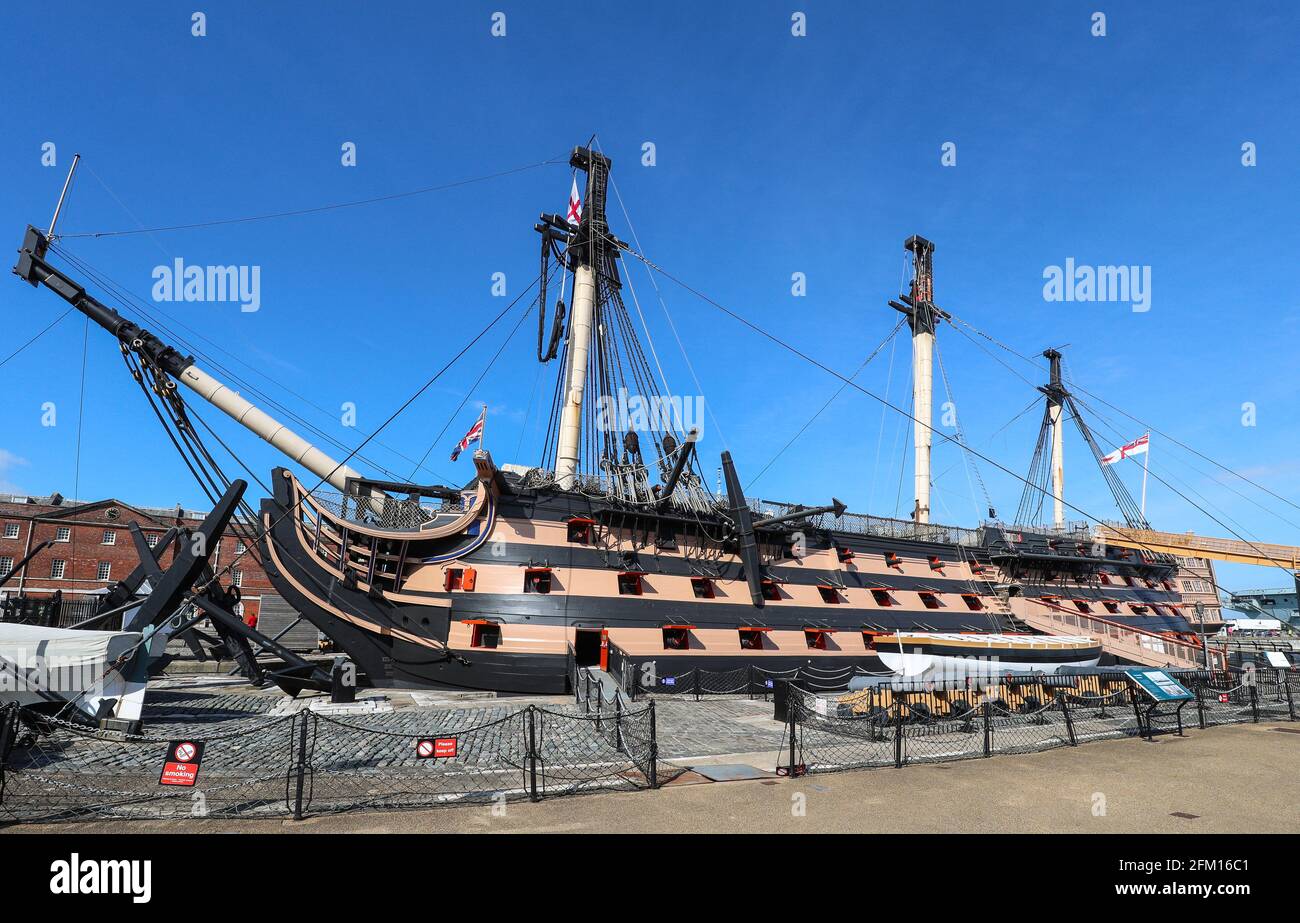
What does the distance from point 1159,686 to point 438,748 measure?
50.0 ft

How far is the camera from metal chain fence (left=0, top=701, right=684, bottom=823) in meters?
8.22

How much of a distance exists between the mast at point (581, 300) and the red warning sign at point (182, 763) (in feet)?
50.9

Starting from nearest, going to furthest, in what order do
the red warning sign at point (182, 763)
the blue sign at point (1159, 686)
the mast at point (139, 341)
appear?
the red warning sign at point (182, 763) < the blue sign at point (1159, 686) < the mast at point (139, 341)

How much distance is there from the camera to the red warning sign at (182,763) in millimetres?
8086

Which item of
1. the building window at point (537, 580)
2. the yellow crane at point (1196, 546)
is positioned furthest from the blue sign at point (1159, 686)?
the yellow crane at point (1196, 546)

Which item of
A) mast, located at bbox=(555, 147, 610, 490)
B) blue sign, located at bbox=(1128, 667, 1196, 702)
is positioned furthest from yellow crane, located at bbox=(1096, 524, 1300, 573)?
mast, located at bbox=(555, 147, 610, 490)

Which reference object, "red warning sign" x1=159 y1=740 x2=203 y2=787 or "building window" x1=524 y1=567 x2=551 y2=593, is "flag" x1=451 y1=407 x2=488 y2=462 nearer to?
"building window" x1=524 y1=567 x2=551 y2=593

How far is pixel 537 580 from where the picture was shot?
20844 mm

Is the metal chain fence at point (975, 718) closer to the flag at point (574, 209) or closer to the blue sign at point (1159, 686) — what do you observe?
the blue sign at point (1159, 686)

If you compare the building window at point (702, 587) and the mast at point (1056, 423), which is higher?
the mast at point (1056, 423)

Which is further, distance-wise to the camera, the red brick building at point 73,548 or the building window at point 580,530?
the red brick building at point 73,548
